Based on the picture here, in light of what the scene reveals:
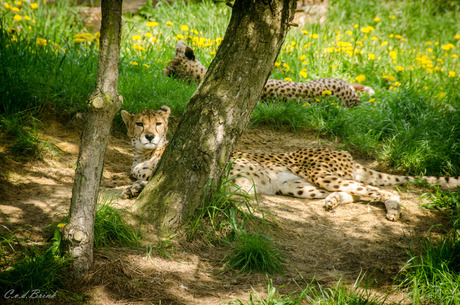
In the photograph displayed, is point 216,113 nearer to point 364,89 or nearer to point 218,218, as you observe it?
point 218,218

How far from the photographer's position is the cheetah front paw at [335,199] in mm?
4438

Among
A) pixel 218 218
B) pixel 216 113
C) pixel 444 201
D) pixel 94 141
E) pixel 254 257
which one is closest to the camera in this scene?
pixel 94 141

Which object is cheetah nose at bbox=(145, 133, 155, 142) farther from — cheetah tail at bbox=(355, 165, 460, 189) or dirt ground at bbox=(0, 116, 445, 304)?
cheetah tail at bbox=(355, 165, 460, 189)

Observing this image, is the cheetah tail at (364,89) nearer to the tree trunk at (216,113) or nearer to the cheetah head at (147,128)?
the cheetah head at (147,128)

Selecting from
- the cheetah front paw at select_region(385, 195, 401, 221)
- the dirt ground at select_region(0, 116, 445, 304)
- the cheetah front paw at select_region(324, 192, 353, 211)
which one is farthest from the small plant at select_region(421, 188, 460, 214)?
the cheetah front paw at select_region(324, 192, 353, 211)

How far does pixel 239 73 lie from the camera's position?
3.45 meters

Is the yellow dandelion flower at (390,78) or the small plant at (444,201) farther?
the yellow dandelion flower at (390,78)

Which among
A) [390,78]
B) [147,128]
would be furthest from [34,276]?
[390,78]

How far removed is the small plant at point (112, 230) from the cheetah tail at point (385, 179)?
9.58ft

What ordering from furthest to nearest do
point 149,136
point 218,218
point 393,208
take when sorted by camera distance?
point 149,136 → point 393,208 → point 218,218

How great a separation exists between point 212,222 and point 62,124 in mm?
2857

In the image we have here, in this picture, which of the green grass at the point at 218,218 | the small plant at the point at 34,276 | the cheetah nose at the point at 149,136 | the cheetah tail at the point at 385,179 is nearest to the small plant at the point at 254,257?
the green grass at the point at 218,218

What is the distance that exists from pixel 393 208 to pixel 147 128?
265 centimetres

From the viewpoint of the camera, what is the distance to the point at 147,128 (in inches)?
194
